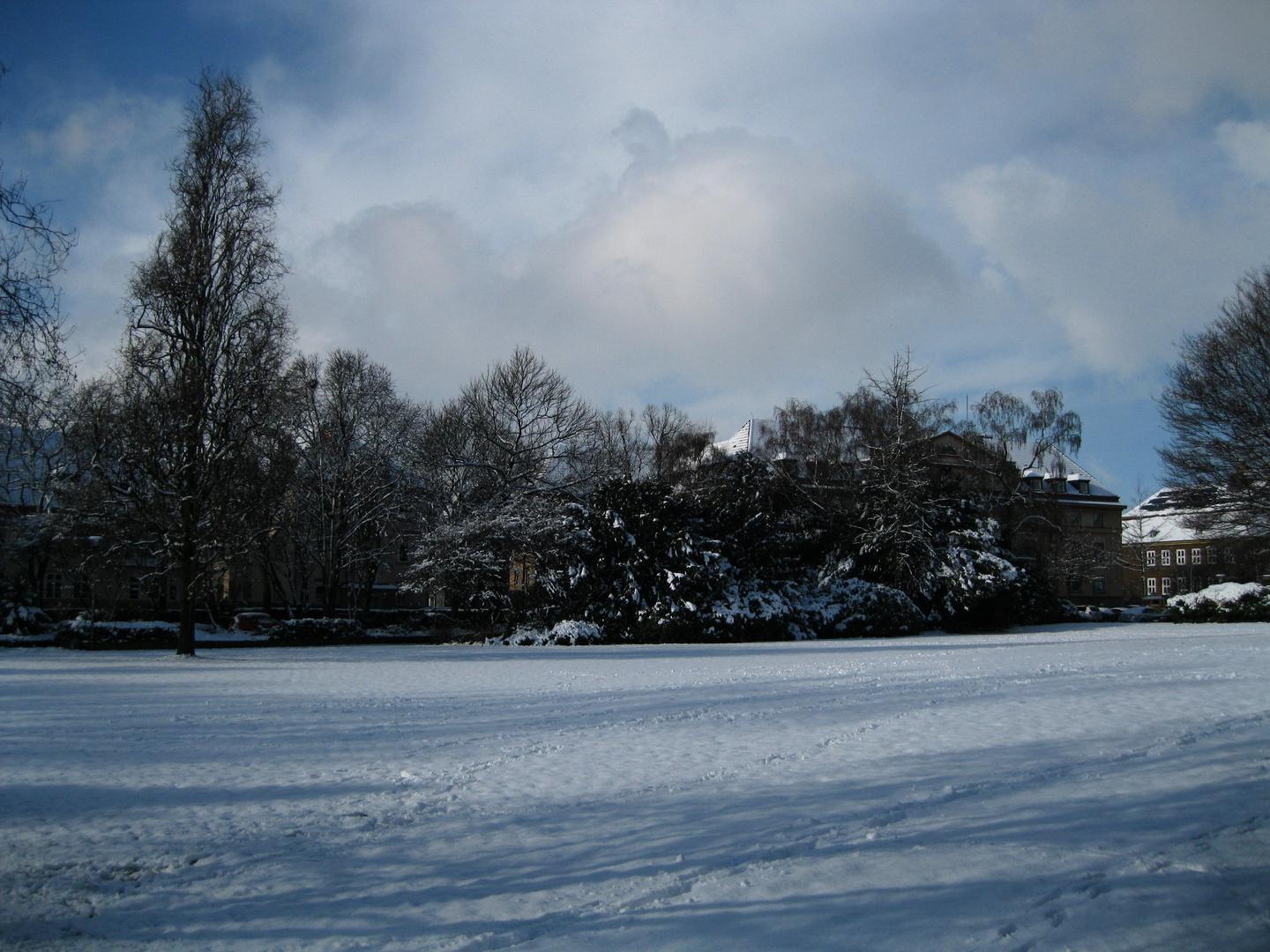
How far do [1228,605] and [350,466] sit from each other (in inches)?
1469

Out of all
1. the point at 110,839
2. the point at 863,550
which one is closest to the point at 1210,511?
the point at 863,550

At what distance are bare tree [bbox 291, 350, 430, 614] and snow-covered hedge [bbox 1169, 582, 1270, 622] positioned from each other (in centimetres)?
3304

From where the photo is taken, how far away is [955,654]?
68.8 feet

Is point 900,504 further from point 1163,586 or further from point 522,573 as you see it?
point 1163,586

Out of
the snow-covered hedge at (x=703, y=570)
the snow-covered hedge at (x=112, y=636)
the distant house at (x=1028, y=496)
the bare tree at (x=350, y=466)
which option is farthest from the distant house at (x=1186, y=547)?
the snow-covered hedge at (x=112, y=636)

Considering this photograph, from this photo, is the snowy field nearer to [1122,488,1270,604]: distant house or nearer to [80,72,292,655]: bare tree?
[80,72,292,655]: bare tree

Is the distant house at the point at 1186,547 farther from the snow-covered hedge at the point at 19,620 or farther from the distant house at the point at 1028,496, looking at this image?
the snow-covered hedge at the point at 19,620

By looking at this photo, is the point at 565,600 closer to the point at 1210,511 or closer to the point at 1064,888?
the point at 1210,511

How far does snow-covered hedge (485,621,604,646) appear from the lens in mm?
29578

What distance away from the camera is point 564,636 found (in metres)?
29.5

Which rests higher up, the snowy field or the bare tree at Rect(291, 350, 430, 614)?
the bare tree at Rect(291, 350, 430, 614)

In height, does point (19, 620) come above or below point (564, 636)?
above

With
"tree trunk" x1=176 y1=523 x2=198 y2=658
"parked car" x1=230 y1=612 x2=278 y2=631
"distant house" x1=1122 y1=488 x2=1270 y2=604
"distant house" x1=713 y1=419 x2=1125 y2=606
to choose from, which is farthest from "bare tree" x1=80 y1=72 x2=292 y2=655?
"distant house" x1=1122 y1=488 x2=1270 y2=604

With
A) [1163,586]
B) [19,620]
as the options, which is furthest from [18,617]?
[1163,586]
